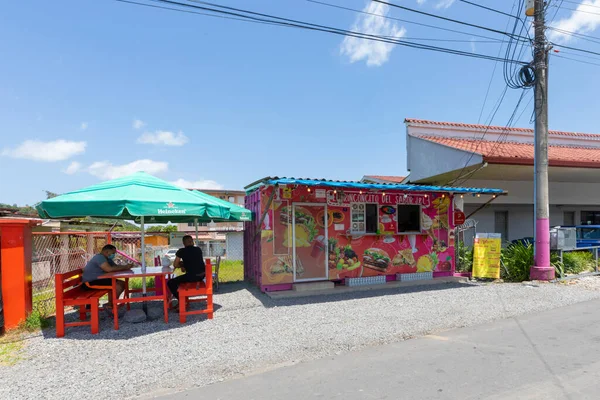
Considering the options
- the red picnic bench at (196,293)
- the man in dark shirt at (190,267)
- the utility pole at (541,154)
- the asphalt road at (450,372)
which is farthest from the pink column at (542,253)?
the man in dark shirt at (190,267)

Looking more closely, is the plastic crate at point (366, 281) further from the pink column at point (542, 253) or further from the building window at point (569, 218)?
the building window at point (569, 218)

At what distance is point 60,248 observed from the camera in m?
9.50

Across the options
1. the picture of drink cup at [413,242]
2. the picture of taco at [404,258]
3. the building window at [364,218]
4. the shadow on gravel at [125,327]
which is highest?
the building window at [364,218]

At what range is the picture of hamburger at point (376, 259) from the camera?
957 cm

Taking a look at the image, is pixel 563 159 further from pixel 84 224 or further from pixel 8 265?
pixel 84 224

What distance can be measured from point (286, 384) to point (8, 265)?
4.87 meters

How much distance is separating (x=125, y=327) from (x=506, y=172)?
13118 millimetres

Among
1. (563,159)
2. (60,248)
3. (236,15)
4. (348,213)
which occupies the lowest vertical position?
(60,248)

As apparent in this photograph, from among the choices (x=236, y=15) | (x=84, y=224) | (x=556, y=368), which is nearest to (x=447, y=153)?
(x=236, y=15)

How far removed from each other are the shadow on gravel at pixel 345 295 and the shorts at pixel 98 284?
2953mm

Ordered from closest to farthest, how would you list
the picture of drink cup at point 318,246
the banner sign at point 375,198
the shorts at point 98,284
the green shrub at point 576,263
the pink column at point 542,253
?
the shorts at point 98,284 → the picture of drink cup at point 318,246 → the banner sign at point 375,198 → the pink column at point 542,253 → the green shrub at point 576,263

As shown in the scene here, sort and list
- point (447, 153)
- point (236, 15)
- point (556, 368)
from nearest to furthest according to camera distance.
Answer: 1. point (556, 368)
2. point (236, 15)
3. point (447, 153)

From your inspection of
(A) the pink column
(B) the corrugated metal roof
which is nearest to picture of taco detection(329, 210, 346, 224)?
(B) the corrugated metal roof

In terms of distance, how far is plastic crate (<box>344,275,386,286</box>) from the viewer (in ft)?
30.4
